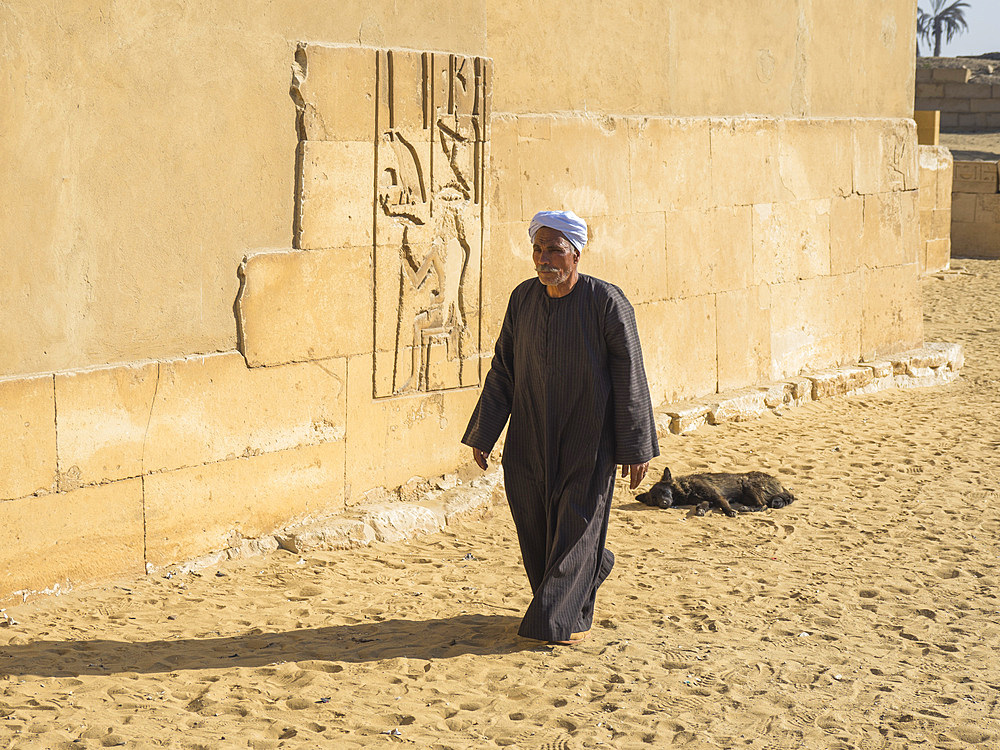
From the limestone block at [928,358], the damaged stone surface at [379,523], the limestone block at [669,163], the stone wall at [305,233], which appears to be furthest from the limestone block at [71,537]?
the limestone block at [928,358]

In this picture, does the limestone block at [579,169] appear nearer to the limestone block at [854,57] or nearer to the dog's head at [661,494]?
the dog's head at [661,494]

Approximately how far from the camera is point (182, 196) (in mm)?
5383

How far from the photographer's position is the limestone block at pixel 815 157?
9336mm

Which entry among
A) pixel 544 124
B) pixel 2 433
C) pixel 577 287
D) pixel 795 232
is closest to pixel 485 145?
pixel 544 124

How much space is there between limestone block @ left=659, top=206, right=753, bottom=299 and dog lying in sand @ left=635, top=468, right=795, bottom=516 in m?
1.87

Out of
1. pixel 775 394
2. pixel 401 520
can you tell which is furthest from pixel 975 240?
pixel 401 520

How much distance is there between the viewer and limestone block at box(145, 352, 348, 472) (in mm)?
5418

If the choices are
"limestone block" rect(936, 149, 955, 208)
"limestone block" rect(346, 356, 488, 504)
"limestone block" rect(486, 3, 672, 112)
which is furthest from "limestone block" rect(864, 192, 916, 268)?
"limestone block" rect(936, 149, 955, 208)

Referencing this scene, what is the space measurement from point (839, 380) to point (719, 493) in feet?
11.1

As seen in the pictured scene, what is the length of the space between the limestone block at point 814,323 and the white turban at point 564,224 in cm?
513

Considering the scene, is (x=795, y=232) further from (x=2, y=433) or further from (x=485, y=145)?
(x=2, y=433)

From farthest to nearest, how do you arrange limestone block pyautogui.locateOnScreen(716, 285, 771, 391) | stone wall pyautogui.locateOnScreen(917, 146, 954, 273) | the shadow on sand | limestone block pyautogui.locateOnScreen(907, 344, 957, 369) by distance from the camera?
1. stone wall pyautogui.locateOnScreen(917, 146, 954, 273)
2. limestone block pyautogui.locateOnScreen(907, 344, 957, 369)
3. limestone block pyautogui.locateOnScreen(716, 285, 771, 391)
4. the shadow on sand

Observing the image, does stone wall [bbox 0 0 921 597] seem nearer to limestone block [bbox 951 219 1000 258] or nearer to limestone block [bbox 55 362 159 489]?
limestone block [bbox 55 362 159 489]

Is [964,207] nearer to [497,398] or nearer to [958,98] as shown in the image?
[958,98]
